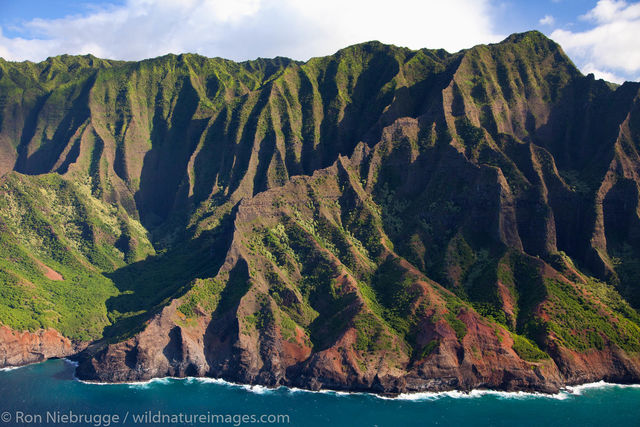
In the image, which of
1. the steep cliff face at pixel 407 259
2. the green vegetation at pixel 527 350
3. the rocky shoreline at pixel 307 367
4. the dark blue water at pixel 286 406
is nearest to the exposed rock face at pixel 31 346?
the rocky shoreline at pixel 307 367

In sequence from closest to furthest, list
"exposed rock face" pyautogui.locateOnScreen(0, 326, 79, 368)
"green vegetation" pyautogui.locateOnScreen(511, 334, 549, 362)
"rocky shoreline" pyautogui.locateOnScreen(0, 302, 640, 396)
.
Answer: "rocky shoreline" pyautogui.locateOnScreen(0, 302, 640, 396) → "green vegetation" pyautogui.locateOnScreen(511, 334, 549, 362) → "exposed rock face" pyautogui.locateOnScreen(0, 326, 79, 368)

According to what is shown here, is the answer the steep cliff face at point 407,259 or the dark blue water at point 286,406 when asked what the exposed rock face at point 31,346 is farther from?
the dark blue water at point 286,406

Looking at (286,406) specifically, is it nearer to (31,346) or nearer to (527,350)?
(527,350)

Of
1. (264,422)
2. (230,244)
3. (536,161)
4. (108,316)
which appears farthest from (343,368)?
(536,161)

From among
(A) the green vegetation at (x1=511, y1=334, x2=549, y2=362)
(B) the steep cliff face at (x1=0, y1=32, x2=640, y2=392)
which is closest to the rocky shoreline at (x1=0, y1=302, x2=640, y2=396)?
(B) the steep cliff face at (x1=0, y1=32, x2=640, y2=392)

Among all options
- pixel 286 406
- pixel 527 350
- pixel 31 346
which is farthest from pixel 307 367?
pixel 31 346

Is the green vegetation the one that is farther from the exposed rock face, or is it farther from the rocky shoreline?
the exposed rock face
